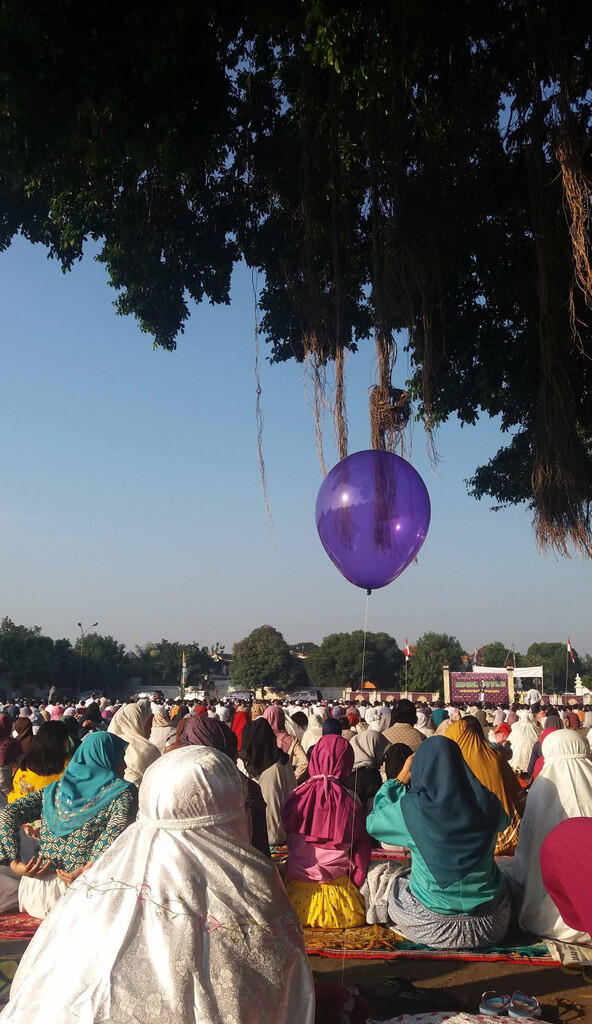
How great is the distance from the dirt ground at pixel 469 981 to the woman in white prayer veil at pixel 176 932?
5.65 ft

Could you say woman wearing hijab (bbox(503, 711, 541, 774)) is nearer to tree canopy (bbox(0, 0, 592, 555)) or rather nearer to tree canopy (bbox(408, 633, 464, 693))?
tree canopy (bbox(0, 0, 592, 555))

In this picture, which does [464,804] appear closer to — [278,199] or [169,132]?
[169,132]

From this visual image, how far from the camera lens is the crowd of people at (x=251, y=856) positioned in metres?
1.57

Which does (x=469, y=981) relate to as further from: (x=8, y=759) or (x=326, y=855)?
(x=8, y=759)

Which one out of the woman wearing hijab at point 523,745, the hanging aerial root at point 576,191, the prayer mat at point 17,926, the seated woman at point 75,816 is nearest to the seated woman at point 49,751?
the prayer mat at point 17,926

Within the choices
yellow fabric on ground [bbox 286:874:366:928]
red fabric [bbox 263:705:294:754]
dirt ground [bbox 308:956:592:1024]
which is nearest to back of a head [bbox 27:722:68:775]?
yellow fabric on ground [bbox 286:874:366:928]

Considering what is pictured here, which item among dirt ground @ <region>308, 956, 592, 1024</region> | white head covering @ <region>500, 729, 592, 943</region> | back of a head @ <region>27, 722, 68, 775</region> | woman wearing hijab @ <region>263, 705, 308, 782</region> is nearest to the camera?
dirt ground @ <region>308, 956, 592, 1024</region>

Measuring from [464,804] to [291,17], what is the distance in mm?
4840

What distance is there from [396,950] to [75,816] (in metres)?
1.75

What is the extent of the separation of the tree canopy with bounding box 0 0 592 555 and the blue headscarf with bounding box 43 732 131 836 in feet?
9.85

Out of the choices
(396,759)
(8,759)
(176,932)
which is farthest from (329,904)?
(8,759)

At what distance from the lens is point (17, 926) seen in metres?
3.85

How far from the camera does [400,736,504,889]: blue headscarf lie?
360 centimetres

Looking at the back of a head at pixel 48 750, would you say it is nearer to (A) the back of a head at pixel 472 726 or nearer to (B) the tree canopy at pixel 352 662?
(A) the back of a head at pixel 472 726
